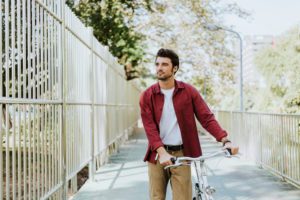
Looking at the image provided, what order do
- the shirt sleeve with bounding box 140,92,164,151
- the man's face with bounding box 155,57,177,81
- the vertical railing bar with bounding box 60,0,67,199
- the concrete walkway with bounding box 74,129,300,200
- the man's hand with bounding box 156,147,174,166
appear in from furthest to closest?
the concrete walkway with bounding box 74,129,300,200, the vertical railing bar with bounding box 60,0,67,199, the man's face with bounding box 155,57,177,81, the shirt sleeve with bounding box 140,92,164,151, the man's hand with bounding box 156,147,174,166

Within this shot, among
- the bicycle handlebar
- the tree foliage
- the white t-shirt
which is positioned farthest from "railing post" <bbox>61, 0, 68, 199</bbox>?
the tree foliage

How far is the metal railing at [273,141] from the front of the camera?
328 inches

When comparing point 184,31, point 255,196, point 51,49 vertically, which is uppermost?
point 184,31

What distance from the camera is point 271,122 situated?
993 centimetres

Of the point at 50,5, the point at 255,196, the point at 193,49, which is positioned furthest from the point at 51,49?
the point at 193,49

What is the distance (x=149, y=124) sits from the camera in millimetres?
4055

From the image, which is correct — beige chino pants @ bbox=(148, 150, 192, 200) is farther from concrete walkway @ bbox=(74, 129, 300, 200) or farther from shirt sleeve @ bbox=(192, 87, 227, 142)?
concrete walkway @ bbox=(74, 129, 300, 200)

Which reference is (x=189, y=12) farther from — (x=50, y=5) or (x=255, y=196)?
(x=50, y=5)

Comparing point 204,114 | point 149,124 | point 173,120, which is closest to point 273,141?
point 204,114

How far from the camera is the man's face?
4.02m

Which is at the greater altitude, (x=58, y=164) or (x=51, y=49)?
(x=51, y=49)

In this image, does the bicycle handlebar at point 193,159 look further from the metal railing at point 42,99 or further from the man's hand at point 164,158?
the metal railing at point 42,99

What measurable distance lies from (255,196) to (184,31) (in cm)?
1770

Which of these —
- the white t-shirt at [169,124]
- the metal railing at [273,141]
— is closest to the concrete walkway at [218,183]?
the metal railing at [273,141]
